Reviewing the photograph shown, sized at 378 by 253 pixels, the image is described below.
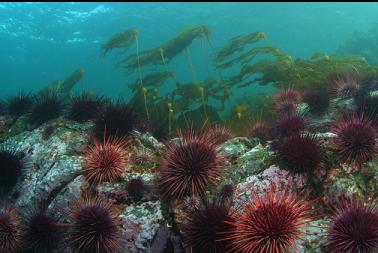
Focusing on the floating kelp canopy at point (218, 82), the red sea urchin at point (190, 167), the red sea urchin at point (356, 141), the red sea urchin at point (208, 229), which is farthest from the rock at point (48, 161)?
the red sea urchin at point (356, 141)

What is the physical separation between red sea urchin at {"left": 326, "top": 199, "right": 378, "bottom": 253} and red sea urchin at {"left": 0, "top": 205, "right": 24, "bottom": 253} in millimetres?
4988

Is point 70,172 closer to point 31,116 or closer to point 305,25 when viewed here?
point 31,116

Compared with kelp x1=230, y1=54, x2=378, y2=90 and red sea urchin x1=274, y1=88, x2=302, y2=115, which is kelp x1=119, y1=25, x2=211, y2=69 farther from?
red sea urchin x1=274, y1=88, x2=302, y2=115

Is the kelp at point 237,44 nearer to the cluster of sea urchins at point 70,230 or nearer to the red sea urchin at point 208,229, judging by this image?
the cluster of sea urchins at point 70,230

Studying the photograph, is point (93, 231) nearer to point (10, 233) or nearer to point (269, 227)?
point (10, 233)

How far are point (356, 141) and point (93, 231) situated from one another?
4233 millimetres

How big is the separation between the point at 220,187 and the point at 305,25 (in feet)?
224

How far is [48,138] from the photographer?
8.27 m

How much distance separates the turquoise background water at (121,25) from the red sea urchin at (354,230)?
1191 inches

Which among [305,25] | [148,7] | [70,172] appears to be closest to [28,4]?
[148,7]

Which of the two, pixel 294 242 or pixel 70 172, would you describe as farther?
pixel 70 172

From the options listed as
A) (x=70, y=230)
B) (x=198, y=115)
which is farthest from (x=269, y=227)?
(x=198, y=115)

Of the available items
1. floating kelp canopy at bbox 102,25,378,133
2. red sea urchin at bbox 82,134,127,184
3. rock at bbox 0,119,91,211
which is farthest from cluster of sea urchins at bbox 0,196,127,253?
floating kelp canopy at bbox 102,25,378,133

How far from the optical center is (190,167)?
18.1 feet
